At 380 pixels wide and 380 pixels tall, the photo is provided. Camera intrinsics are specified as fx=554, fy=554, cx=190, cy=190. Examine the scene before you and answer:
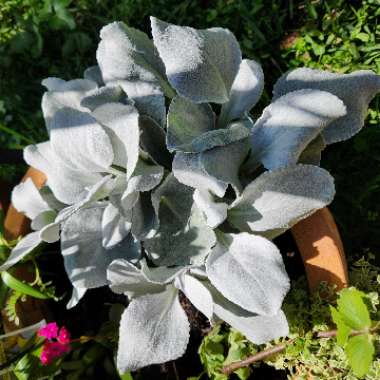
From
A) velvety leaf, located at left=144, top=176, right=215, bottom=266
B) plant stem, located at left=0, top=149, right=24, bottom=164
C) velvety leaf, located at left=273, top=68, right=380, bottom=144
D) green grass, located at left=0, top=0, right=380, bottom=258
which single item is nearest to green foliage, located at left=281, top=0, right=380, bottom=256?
green grass, located at left=0, top=0, right=380, bottom=258

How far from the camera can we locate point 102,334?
1.17 metres

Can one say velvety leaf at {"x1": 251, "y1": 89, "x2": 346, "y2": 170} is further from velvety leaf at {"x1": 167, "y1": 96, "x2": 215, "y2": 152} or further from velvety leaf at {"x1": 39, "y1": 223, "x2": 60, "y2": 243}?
velvety leaf at {"x1": 39, "y1": 223, "x2": 60, "y2": 243}

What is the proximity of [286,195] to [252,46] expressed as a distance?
647 mm

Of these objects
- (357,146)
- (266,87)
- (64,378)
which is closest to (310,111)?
(357,146)

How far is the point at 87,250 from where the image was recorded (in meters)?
1.05

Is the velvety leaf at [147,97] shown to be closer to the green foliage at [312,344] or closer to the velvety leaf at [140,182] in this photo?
the velvety leaf at [140,182]

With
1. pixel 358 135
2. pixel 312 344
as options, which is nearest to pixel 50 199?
pixel 312 344

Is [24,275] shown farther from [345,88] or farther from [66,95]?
[345,88]

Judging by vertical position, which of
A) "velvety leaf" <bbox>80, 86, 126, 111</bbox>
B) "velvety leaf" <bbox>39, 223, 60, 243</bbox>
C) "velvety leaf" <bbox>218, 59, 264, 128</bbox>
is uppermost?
"velvety leaf" <bbox>80, 86, 126, 111</bbox>

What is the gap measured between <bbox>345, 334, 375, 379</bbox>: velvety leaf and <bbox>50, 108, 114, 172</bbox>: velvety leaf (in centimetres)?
46

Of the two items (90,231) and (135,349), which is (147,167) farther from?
(135,349)

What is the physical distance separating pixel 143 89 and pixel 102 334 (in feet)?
1.75

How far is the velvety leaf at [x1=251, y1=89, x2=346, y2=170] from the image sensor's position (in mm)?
819

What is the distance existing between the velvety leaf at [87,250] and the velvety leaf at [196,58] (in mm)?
316
